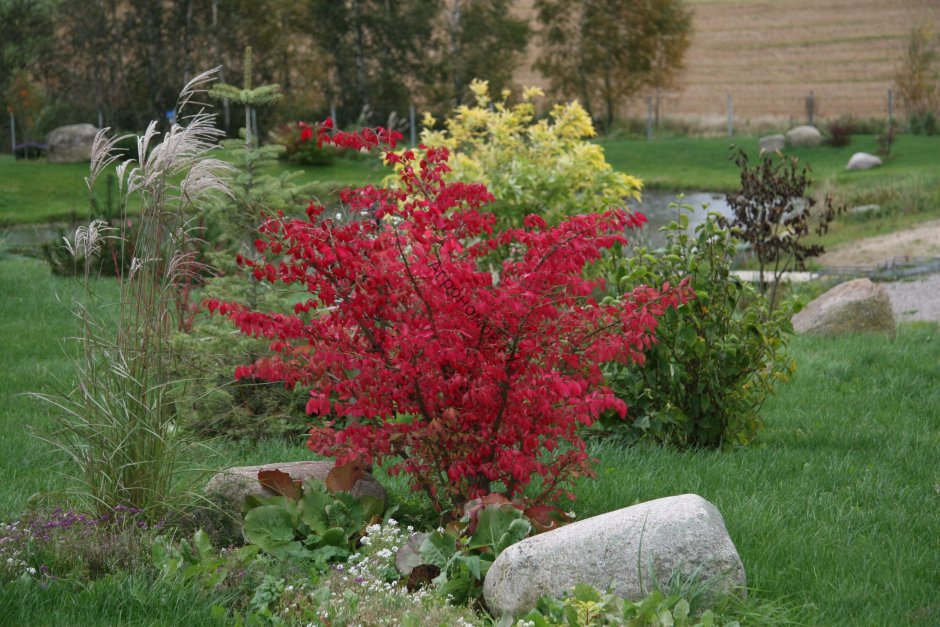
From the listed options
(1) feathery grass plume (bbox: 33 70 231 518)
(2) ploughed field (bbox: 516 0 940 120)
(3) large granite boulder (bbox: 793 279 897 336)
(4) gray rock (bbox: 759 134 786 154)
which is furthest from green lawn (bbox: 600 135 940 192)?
(1) feathery grass plume (bbox: 33 70 231 518)

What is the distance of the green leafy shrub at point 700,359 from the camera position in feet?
19.7

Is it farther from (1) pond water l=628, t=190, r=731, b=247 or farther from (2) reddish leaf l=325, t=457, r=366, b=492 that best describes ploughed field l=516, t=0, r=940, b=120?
(2) reddish leaf l=325, t=457, r=366, b=492

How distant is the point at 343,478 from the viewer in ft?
15.7

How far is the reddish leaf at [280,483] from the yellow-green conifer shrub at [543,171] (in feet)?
18.4

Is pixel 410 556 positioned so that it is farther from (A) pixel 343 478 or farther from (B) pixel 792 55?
(B) pixel 792 55

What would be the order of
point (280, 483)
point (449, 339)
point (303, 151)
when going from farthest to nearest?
point (303, 151) → point (280, 483) → point (449, 339)

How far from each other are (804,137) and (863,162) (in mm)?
5445

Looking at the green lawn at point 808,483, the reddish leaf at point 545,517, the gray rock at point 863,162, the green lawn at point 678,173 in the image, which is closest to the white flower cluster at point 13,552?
the green lawn at point 808,483

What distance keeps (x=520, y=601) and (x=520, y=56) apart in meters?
38.2

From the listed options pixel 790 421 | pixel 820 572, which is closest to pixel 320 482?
pixel 820 572

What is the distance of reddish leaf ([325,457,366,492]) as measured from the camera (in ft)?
15.7

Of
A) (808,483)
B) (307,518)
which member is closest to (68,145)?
(307,518)

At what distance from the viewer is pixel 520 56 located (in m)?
40.5

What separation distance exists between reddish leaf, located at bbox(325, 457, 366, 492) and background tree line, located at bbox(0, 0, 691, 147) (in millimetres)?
29844
